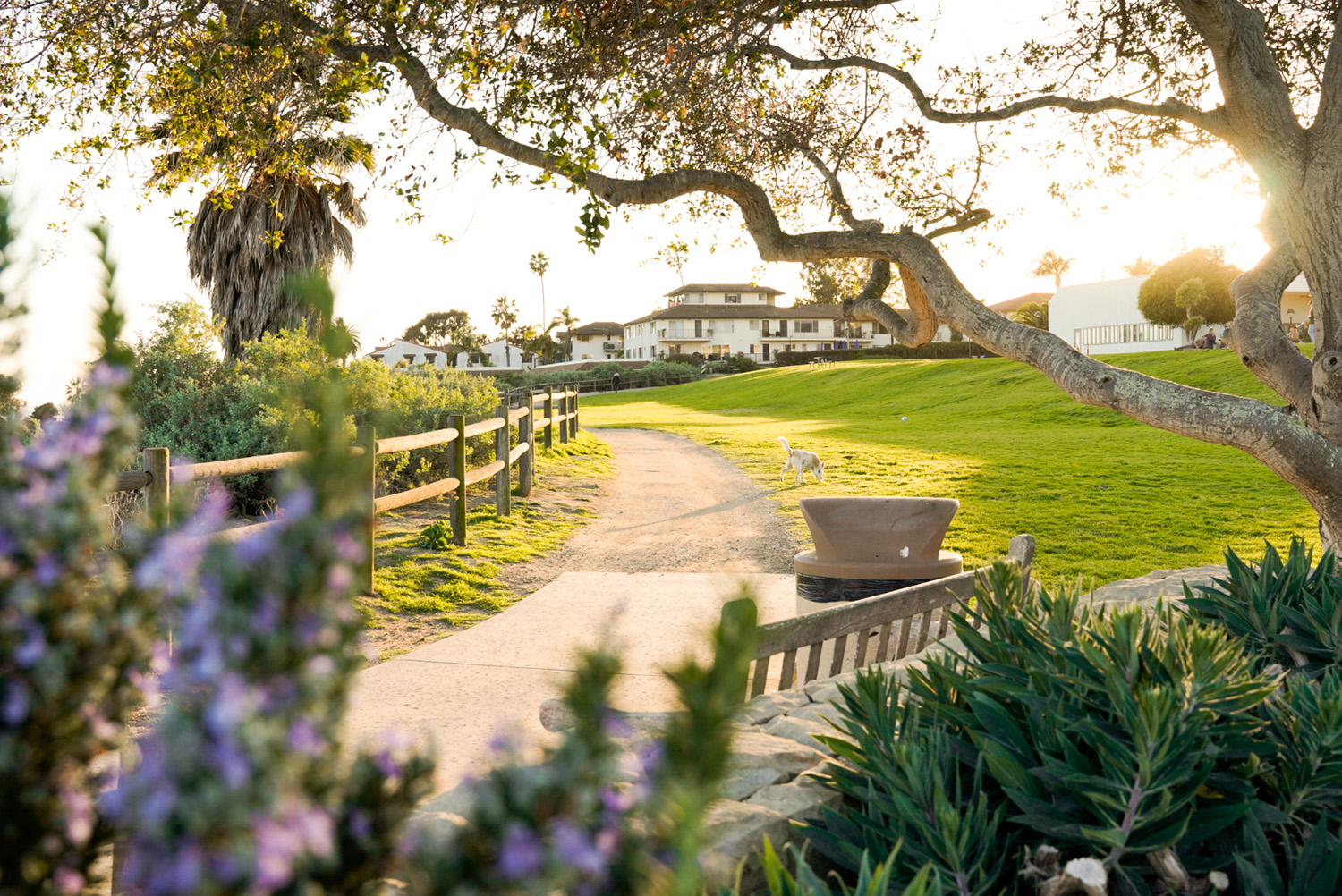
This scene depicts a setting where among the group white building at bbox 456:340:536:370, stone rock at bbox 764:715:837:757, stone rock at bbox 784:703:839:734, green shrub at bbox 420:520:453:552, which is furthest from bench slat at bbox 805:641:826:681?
white building at bbox 456:340:536:370

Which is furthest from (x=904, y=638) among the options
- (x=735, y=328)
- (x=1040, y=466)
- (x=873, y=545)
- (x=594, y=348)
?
(x=594, y=348)

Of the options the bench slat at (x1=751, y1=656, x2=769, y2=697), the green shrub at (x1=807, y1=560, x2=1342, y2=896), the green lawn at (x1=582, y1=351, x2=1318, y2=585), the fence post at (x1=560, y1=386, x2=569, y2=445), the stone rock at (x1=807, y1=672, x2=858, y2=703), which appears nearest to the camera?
the green shrub at (x1=807, y1=560, x2=1342, y2=896)

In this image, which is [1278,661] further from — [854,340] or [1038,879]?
[854,340]

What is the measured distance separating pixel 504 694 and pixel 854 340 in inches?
3636

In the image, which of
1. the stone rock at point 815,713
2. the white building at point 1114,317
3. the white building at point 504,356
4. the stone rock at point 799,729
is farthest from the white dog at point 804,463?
the white building at point 504,356

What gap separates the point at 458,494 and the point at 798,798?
7.79 meters

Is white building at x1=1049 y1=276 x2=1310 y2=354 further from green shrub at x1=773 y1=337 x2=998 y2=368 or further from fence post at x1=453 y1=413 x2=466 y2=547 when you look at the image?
fence post at x1=453 y1=413 x2=466 y2=547

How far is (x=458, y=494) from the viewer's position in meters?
9.91

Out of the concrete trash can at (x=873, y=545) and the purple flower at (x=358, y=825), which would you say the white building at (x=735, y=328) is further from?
the purple flower at (x=358, y=825)

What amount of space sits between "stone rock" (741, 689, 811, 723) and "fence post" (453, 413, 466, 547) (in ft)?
22.1

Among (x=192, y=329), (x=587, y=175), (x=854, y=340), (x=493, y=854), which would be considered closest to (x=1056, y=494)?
(x=587, y=175)

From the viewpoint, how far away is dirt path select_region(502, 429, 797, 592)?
9742 millimetres

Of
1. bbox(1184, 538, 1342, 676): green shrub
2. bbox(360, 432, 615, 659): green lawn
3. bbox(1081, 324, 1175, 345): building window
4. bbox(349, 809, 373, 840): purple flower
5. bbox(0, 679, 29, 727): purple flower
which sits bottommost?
bbox(360, 432, 615, 659): green lawn

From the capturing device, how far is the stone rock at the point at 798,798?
255 centimetres
